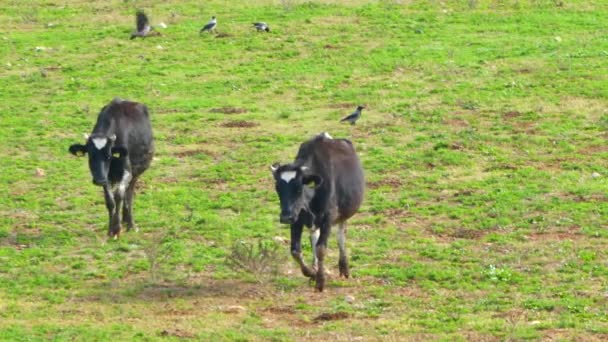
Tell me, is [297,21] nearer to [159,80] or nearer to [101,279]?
[159,80]

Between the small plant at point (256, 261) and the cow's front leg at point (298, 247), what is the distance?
0.57m

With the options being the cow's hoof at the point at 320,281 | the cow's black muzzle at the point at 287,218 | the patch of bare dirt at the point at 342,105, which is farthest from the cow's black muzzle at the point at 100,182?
the patch of bare dirt at the point at 342,105

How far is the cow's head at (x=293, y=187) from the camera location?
17.7 m

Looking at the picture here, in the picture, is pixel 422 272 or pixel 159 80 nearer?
pixel 422 272

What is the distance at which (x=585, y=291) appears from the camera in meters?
17.7

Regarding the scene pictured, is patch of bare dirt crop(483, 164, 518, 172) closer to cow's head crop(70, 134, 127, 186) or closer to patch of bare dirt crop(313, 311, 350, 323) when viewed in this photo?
cow's head crop(70, 134, 127, 186)

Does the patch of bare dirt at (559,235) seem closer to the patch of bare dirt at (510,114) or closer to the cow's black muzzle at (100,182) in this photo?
the cow's black muzzle at (100,182)

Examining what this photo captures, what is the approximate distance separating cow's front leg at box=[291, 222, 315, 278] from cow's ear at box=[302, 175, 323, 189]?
0.59m

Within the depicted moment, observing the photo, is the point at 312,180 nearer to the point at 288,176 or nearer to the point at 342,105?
the point at 288,176

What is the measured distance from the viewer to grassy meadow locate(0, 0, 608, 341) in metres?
17.2

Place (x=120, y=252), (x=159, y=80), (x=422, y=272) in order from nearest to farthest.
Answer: (x=422, y=272), (x=120, y=252), (x=159, y=80)

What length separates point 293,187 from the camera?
58.3 feet

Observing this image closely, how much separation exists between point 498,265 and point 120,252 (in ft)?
19.3

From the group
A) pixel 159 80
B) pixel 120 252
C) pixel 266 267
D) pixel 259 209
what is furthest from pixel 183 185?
pixel 159 80
